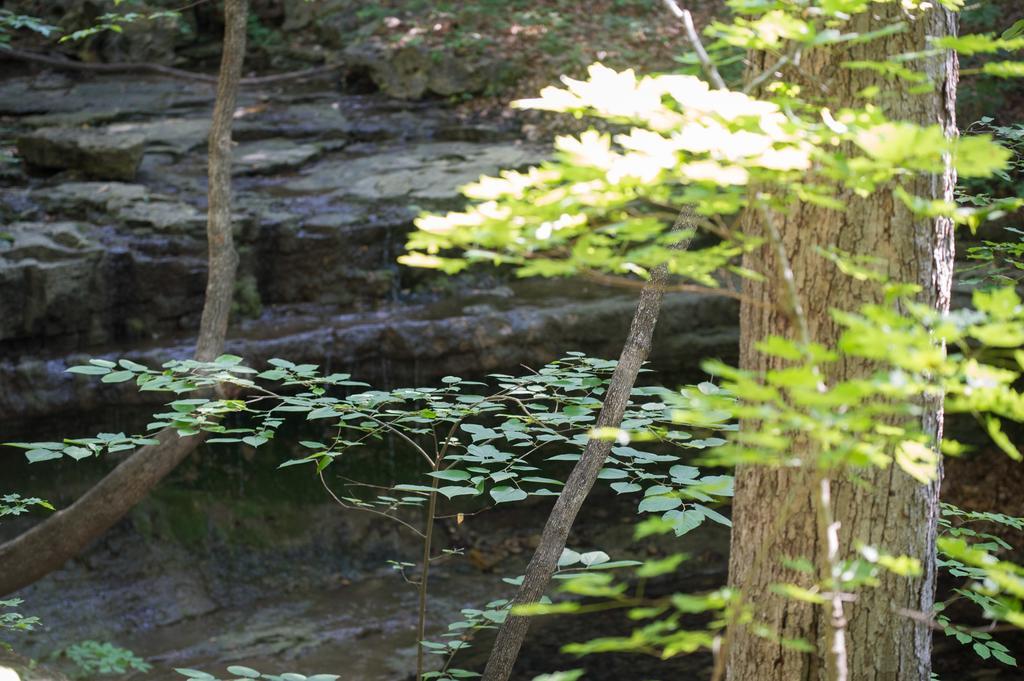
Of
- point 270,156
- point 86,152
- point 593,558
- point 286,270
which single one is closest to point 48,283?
point 286,270

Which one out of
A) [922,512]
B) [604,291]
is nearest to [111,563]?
[604,291]

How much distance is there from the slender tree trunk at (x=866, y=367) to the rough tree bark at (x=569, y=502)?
83 centimetres

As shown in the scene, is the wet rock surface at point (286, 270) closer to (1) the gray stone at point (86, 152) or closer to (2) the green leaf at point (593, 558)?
(1) the gray stone at point (86, 152)

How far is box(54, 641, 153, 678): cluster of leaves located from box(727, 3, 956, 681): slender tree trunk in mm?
4222

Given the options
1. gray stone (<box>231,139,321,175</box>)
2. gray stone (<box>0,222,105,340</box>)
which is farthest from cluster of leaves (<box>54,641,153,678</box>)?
gray stone (<box>231,139,321,175</box>)

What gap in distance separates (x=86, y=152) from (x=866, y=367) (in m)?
8.03

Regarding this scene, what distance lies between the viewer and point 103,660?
5.17 meters

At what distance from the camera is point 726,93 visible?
1387 mm

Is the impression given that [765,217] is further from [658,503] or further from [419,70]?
[419,70]

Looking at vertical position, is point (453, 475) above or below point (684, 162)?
below

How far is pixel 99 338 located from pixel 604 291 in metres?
3.86

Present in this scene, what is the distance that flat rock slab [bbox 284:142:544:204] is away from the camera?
8.16 m

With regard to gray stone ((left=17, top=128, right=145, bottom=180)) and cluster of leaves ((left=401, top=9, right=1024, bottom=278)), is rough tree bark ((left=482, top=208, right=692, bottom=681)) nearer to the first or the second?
cluster of leaves ((left=401, top=9, right=1024, bottom=278))

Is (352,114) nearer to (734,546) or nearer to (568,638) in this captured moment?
(568,638)
